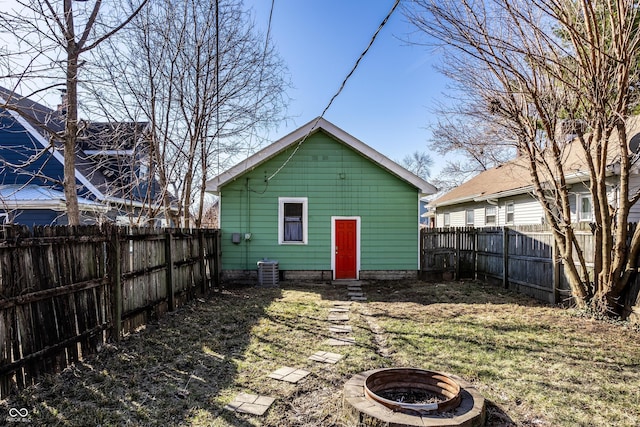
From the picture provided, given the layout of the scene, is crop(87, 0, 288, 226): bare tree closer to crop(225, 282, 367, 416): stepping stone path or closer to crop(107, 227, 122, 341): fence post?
crop(107, 227, 122, 341): fence post

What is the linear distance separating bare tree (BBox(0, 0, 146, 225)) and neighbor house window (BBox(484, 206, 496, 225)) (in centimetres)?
1421

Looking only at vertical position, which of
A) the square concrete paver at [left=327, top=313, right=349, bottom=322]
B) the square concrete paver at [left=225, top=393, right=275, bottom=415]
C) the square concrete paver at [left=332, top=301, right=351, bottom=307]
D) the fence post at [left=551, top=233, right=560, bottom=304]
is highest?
the fence post at [left=551, top=233, right=560, bottom=304]

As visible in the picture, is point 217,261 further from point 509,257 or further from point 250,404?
point 509,257

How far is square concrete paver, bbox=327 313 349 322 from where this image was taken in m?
6.60

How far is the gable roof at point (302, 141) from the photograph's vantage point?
1084cm

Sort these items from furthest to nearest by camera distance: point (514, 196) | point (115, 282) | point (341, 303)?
point (514, 196) < point (341, 303) < point (115, 282)

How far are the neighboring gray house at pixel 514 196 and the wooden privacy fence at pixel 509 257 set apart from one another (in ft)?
3.80

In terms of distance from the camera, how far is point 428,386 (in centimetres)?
350

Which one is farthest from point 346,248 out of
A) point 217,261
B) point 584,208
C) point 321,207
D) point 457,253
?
point 584,208

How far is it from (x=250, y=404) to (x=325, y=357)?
144cm

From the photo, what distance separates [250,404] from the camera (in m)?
3.32

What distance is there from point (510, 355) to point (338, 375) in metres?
2.22

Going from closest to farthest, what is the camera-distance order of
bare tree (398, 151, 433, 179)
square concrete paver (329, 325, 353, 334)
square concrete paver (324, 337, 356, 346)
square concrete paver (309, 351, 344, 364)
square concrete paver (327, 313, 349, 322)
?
1. square concrete paver (309, 351, 344, 364)
2. square concrete paver (324, 337, 356, 346)
3. square concrete paver (329, 325, 353, 334)
4. square concrete paver (327, 313, 349, 322)
5. bare tree (398, 151, 433, 179)

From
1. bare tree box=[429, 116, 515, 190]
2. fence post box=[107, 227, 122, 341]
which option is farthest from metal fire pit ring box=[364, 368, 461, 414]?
bare tree box=[429, 116, 515, 190]
